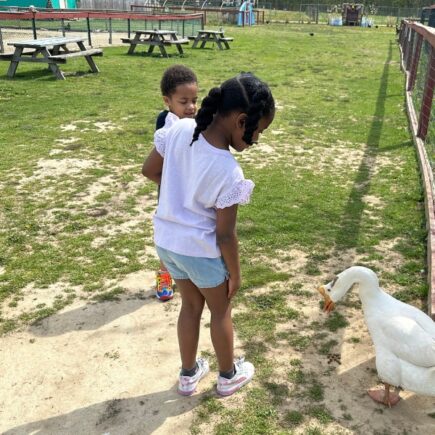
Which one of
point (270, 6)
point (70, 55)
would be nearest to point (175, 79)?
point (70, 55)

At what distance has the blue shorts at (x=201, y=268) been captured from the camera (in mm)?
2078

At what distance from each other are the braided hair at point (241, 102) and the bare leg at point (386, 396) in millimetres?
1465

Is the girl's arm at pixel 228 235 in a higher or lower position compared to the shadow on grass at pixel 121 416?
higher

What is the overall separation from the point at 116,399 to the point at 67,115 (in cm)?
613

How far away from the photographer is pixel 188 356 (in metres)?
2.48

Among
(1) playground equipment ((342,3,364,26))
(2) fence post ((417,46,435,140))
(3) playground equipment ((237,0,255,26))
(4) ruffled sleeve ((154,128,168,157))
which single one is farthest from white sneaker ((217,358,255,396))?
(1) playground equipment ((342,3,364,26))

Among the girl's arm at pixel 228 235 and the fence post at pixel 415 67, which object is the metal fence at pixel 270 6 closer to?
the fence post at pixel 415 67

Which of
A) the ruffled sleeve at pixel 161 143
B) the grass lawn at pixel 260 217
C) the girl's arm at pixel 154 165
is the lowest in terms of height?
the grass lawn at pixel 260 217

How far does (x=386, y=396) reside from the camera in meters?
2.43

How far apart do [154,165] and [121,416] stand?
4.04 feet

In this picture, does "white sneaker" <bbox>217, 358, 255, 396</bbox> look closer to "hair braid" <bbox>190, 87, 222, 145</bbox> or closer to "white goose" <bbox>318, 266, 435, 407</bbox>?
"white goose" <bbox>318, 266, 435, 407</bbox>

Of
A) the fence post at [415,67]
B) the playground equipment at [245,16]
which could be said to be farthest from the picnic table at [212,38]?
the playground equipment at [245,16]

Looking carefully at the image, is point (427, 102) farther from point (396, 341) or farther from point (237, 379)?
point (237, 379)

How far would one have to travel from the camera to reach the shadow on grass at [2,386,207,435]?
2.31 meters
